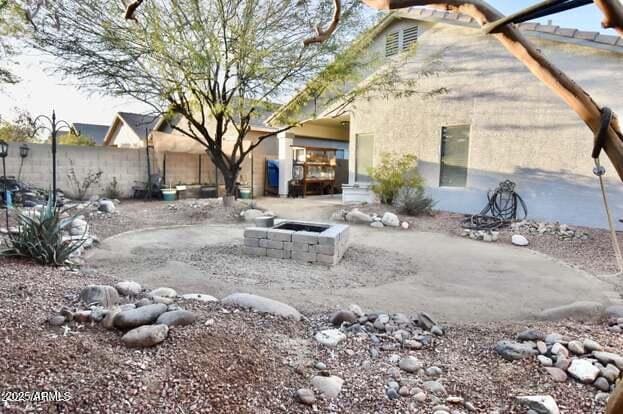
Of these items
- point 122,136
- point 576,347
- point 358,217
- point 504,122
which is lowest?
point 576,347

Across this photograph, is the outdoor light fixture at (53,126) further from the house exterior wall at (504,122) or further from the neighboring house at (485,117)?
the house exterior wall at (504,122)

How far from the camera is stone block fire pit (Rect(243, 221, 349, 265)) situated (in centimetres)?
521

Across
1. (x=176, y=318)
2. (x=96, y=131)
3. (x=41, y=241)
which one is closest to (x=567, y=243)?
(x=176, y=318)

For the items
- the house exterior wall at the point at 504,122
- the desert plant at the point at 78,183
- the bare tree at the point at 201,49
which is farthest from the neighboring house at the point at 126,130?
the house exterior wall at the point at 504,122

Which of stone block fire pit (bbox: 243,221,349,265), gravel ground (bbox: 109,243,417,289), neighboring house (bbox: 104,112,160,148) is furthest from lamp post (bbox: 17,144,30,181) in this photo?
neighboring house (bbox: 104,112,160,148)

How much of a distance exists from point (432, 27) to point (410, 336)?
32.7ft

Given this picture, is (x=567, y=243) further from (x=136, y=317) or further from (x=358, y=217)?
(x=136, y=317)

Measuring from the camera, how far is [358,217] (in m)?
8.80

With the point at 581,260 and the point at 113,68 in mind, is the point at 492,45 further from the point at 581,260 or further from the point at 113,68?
the point at 113,68

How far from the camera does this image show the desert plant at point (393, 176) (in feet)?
32.8

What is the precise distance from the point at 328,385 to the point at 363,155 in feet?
35.1

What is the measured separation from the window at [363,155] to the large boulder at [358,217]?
330 cm

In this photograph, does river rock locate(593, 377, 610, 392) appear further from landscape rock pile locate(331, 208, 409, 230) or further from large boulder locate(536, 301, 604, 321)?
landscape rock pile locate(331, 208, 409, 230)

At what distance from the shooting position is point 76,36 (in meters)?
7.57
